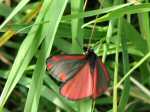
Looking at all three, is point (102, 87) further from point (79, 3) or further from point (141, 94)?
point (141, 94)

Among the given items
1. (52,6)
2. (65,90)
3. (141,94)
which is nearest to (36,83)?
(65,90)

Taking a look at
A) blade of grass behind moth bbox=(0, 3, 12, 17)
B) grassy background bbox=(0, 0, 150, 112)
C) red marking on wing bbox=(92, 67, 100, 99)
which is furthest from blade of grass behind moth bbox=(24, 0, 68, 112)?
blade of grass behind moth bbox=(0, 3, 12, 17)

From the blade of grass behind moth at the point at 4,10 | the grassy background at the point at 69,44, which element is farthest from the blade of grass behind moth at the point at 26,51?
the blade of grass behind moth at the point at 4,10

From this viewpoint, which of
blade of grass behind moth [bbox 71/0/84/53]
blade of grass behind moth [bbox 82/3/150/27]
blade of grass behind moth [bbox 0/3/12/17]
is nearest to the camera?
blade of grass behind moth [bbox 82/3/150/27]

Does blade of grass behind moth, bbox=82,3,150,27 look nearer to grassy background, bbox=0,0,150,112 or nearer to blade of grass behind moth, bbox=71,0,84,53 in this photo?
grassy background, bbox=0,0,150,112

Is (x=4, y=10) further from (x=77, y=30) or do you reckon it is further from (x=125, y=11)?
(x=125, y=11)
